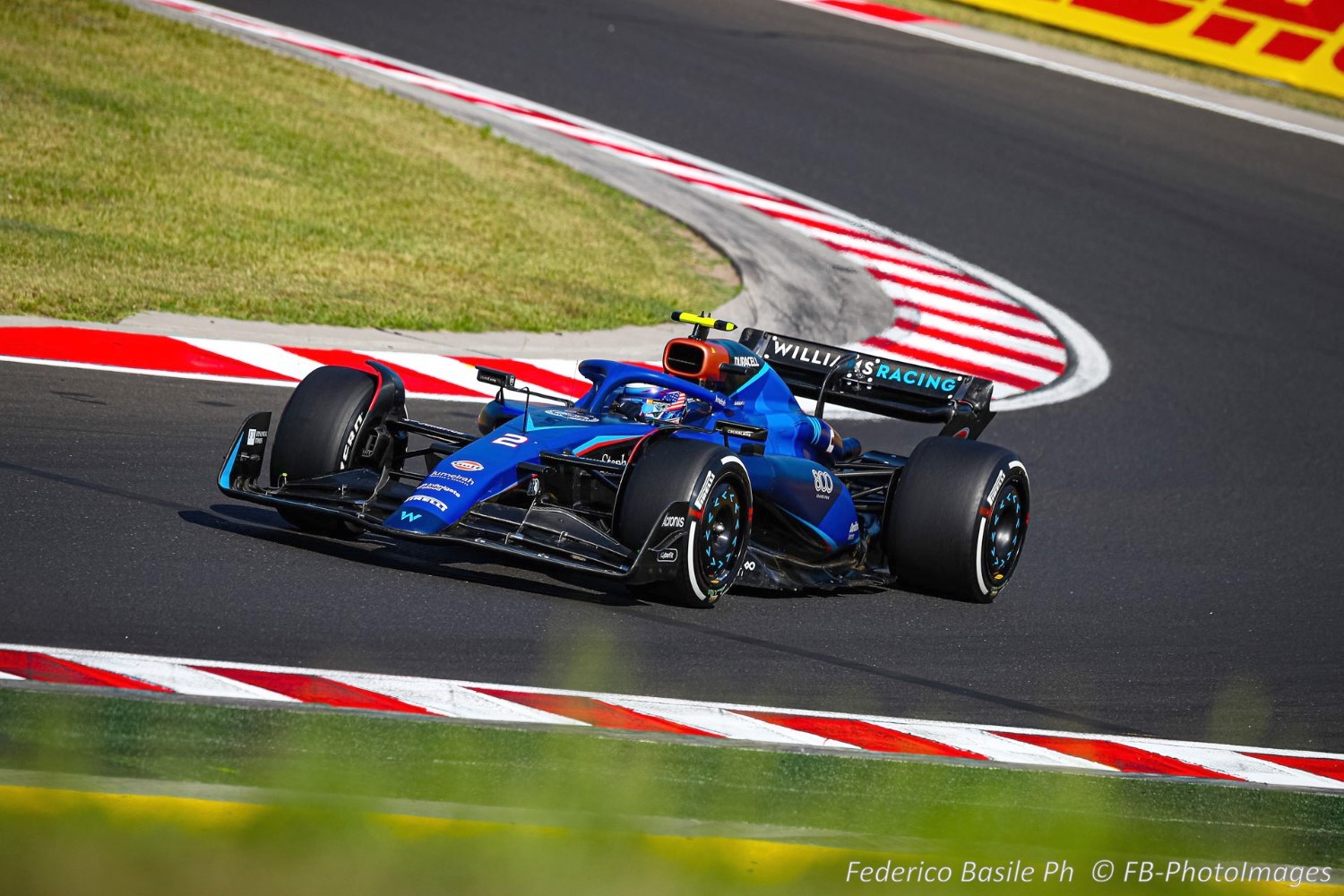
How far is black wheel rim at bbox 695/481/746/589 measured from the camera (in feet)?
23.3

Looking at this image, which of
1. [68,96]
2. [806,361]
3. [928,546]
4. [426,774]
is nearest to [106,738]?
[426,774]

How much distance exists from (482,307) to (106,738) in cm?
710

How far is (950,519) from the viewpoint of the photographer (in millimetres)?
7906

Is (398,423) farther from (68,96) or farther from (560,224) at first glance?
(68,96)

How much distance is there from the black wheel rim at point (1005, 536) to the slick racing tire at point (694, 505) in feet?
4.47

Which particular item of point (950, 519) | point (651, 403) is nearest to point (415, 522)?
point (651, 403)

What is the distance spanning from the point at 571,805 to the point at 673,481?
86.9 inches

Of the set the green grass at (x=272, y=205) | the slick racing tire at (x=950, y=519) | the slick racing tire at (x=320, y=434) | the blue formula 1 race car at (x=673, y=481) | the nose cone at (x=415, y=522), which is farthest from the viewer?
the green grass at (x=272, y=205)

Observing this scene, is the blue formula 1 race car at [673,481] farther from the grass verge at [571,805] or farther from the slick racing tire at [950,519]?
the grass verge at [571,805]

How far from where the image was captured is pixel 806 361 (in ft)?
30.0

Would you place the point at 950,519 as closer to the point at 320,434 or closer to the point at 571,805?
the point at 320,434

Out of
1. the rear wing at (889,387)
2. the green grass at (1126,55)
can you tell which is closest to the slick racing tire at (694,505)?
the rear wing at (889,387)

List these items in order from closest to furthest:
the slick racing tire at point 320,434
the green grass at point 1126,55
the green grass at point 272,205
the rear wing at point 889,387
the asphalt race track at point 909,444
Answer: the asphalt race track at point 909,444 < the slick racing tire at point 320,434 < the rear wing at point 889,387 < the green grass at point 272,205 < the green grass at point 1126,55

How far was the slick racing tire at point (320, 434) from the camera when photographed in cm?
734
